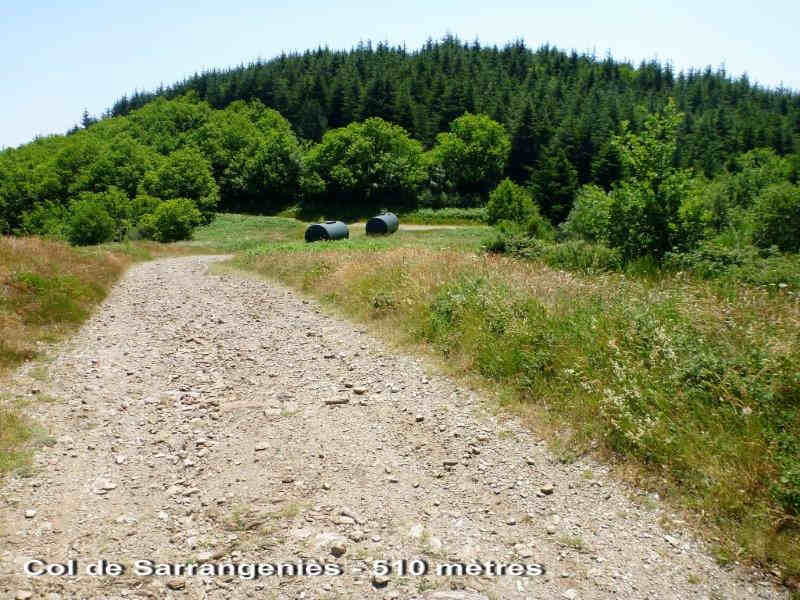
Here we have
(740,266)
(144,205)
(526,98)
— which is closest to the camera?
(740,266)

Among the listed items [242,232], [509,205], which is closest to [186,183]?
[242,232]

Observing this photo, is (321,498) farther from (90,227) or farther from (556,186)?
(556,186)

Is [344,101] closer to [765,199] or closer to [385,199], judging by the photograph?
[385,199]

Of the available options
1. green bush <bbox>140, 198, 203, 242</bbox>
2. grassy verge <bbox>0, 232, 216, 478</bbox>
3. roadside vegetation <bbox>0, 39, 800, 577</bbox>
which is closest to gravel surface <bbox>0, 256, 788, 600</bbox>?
grassy verge <bbox>0, 232, 216, 478</bbox>

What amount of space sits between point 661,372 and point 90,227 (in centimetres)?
6122

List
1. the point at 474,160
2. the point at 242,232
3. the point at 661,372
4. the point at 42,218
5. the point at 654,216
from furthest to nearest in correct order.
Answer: the point at 474,160, the point at 42,218, the point at 242,232, the point at 654,216, the point at 661,372

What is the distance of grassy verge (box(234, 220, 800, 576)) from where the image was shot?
4.88m

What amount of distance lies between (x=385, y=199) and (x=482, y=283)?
74050 millimetres

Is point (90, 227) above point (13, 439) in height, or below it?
below

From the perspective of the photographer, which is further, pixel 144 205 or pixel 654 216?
pixel 144 205

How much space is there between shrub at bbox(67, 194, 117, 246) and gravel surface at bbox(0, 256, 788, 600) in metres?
53.4

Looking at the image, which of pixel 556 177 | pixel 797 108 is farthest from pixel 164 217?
pixel 797 108

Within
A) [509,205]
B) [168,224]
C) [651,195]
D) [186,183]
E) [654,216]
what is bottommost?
[168,224]

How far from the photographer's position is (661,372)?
6.61 meters
